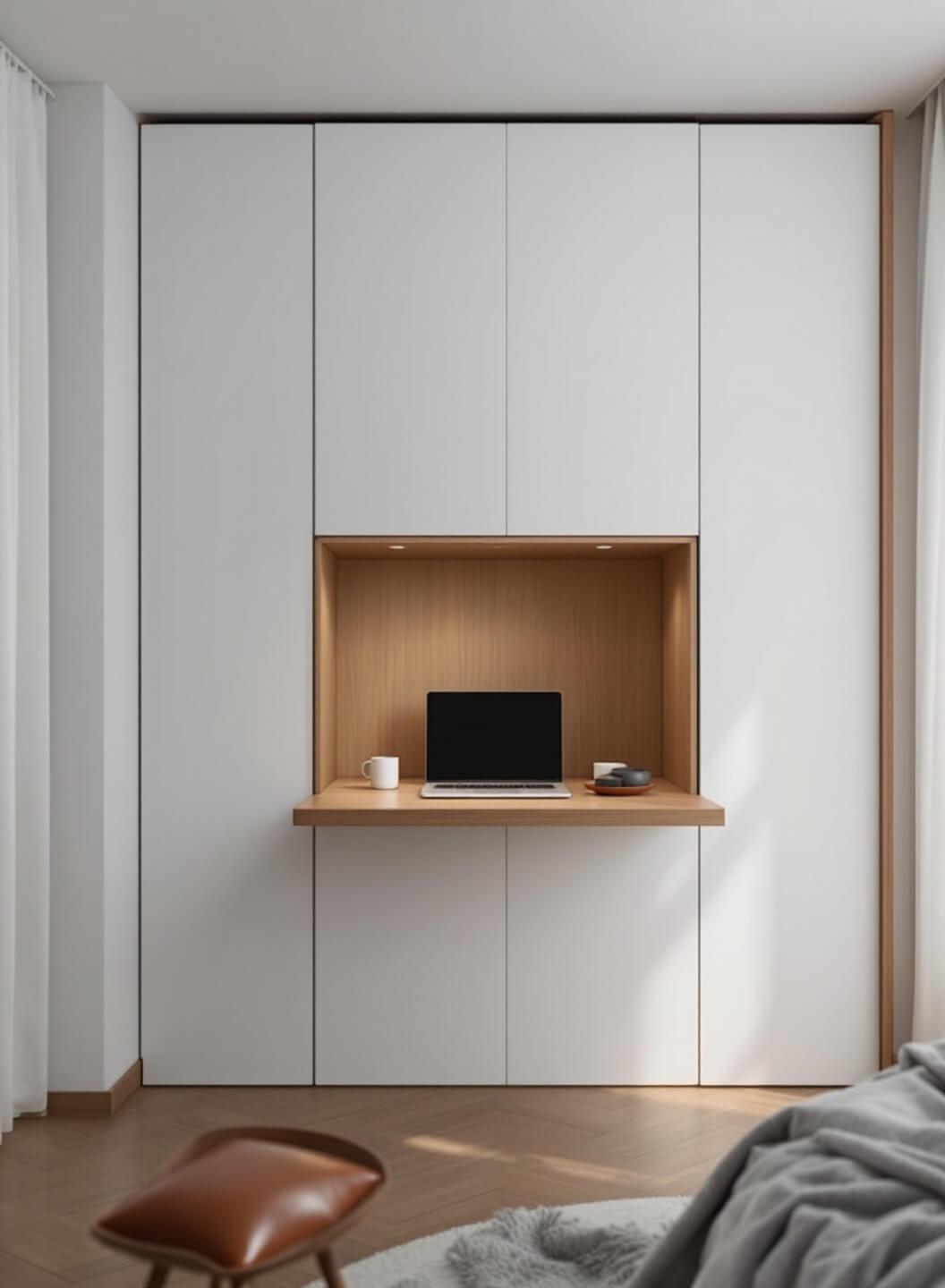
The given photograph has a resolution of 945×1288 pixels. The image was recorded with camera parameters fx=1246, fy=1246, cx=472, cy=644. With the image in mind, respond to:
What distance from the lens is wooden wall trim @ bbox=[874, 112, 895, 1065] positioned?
3.76 meters

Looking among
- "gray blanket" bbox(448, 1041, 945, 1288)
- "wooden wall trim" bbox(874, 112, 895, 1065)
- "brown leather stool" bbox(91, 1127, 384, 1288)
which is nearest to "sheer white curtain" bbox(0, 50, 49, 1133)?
"brown leather stool" bbox(91, 1127, 384, 1288)

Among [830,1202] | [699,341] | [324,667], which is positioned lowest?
[830,1202]

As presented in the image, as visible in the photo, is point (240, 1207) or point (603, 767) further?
point (603, 767)

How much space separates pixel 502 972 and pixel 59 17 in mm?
2918

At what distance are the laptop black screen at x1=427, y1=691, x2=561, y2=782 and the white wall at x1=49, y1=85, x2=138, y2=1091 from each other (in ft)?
3.37

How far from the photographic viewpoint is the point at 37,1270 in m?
2.60

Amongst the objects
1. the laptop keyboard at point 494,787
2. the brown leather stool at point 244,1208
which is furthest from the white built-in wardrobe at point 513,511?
the brown leather stool at point 244,1208

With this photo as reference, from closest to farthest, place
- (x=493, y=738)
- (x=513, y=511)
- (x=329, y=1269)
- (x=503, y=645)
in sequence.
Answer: (x=329, y=1269), (x=513, y=511), (x=493, y=738), (x=503, y=645)

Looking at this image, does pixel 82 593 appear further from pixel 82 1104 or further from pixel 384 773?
pixel 82 1104

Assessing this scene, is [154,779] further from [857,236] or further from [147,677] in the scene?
[857,236]

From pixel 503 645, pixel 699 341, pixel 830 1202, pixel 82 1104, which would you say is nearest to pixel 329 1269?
pixel 830 1202

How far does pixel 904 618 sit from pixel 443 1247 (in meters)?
2.27

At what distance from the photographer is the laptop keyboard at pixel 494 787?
3773 millimetres

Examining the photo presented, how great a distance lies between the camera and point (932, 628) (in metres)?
3.69
